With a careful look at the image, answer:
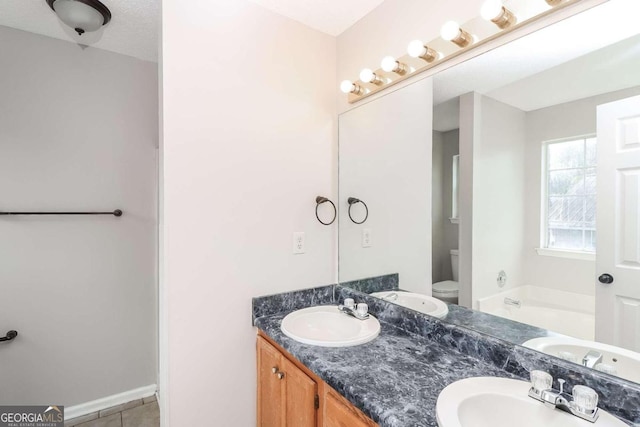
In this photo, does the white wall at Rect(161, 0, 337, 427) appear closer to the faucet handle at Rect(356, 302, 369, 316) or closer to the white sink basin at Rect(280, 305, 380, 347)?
the white sink basin at Rect(280, 305, 380, 347)

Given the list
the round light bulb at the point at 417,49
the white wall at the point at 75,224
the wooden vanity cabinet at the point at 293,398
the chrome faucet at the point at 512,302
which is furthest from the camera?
the white wall at the point at 75,224

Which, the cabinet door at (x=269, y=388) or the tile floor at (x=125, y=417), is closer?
the cabinet door at (x=269, y=388)

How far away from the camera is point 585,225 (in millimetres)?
964

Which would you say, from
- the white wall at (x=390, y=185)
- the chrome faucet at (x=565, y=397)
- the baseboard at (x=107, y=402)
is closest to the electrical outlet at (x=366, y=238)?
the white wall at (x=390, y=185)

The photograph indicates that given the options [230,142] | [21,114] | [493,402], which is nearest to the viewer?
[493,402]

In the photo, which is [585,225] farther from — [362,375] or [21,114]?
[21,114]

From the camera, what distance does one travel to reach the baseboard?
6.71 feet

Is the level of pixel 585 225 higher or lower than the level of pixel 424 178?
lower

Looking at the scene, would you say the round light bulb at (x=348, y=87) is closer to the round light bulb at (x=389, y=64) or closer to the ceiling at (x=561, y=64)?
the round light bulb at (x=389, y=64)

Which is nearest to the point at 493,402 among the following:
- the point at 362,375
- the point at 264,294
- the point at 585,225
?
the point at 362,375

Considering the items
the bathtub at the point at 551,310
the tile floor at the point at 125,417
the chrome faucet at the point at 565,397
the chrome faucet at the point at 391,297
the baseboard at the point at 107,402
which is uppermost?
the bathtub at the point at 551,310

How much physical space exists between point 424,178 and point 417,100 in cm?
38

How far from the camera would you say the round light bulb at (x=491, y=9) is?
3.38 ft

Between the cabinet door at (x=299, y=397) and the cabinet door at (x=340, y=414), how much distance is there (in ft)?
0.26
